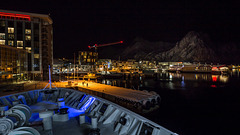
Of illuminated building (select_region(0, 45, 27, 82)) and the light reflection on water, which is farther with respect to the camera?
the light reflection on water

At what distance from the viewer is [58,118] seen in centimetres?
953

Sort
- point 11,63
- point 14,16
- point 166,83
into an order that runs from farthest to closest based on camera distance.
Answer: point 166,83 < point 14,16 < point 11,63

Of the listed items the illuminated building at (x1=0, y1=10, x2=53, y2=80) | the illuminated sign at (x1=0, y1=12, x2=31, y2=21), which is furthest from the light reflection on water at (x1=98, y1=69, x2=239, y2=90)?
the illuminated sign at (x1=0, y1=12, x2=31, y2=21)

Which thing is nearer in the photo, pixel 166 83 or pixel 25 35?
pixel 25 35

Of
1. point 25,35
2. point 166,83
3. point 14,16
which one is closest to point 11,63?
point 25,35

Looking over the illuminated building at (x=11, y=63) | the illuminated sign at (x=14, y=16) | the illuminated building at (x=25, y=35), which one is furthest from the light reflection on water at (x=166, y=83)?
the illuminated sign at (x=14, y=16)

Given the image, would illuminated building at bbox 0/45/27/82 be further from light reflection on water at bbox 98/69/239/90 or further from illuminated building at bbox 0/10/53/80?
light reflection on water at bbox 98/69/239/90

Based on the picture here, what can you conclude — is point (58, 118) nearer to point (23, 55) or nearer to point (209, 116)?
point (209, 116)

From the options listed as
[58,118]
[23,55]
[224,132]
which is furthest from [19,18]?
[224,132]

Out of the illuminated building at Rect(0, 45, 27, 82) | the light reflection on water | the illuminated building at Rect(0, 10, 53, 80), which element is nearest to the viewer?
the illuminated building at Rect(0, 45, 27, 82)

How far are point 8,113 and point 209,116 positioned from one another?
35.1 m

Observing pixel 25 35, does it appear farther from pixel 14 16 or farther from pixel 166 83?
pixel 166 83

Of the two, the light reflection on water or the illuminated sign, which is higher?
the illuminated sign

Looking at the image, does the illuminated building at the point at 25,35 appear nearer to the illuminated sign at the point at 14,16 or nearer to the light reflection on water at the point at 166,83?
the illuminated sign at the point at 14,16
